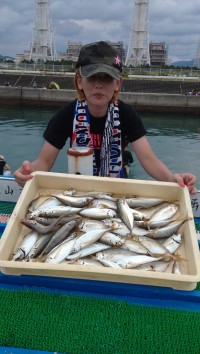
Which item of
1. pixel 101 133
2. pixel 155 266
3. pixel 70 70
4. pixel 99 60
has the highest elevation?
pixel 70 70

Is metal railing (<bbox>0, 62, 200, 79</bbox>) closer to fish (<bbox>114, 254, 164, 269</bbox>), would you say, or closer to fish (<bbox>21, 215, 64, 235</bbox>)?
fish (<bbox>21, 215, 64, 235</bbox>)

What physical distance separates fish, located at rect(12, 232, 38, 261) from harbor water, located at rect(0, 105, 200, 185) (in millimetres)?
10464

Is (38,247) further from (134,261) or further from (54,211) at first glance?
(134,261)

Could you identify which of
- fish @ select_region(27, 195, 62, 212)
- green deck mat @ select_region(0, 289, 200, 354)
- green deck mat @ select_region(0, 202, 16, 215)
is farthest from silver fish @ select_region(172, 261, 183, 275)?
green deck mat @ select_region(0, 202, 16, 215)

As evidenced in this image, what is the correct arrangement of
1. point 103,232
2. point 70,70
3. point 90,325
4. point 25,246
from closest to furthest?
point 90,325, point 25,246, point 103,232, point 70,70

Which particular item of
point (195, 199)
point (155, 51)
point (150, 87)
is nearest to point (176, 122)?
point (150, 87)

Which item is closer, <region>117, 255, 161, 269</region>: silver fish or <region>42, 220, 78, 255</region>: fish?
<region>117, 255, 161, 269</region>: silver fish

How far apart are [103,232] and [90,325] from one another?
613 millimetres

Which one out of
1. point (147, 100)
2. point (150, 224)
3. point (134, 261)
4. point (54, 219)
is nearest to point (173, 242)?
point (150, 224)

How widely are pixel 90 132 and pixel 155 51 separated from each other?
143258mm

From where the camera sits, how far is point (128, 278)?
1735mm

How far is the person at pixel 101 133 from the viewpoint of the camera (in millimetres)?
2758

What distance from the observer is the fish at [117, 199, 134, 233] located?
2309 mm

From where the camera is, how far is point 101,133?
3096 mm
